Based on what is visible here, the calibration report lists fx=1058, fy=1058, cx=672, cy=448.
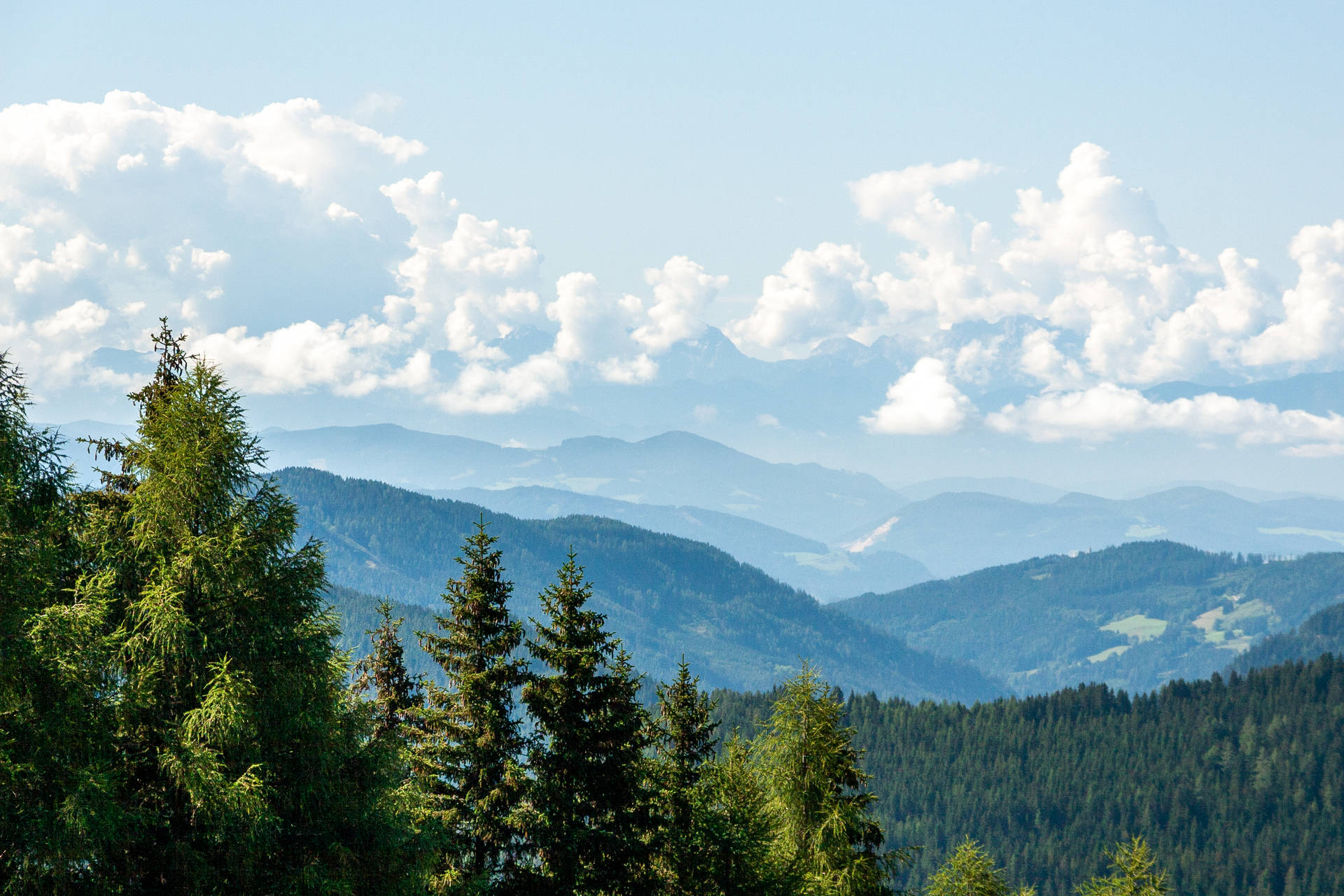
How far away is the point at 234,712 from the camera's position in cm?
1691

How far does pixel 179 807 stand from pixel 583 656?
10201 millimetres

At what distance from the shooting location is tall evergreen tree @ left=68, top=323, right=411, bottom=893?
1717cm

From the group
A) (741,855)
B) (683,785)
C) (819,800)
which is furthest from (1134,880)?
(683,785)

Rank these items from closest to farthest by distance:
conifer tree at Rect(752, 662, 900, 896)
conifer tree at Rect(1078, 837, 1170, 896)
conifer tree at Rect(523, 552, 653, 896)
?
conifer tree at Rect(523, 552, 653, 896) < conifer tree at Rect(752, 662, 900, 896) < conifer tree at Rect(1078, 837, 1170, 896)

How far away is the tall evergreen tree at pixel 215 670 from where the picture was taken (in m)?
17.2

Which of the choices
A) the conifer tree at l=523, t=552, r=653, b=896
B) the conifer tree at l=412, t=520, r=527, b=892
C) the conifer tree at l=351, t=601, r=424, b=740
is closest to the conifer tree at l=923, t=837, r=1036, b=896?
the conifer tree at l=523, t=552, r=653, b=896

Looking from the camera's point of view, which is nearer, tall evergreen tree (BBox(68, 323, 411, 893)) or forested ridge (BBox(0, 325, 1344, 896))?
forested ridge (BBox(0, 325, 1344, 896))

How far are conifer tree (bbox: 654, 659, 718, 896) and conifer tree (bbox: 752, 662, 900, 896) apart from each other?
1.94 metres

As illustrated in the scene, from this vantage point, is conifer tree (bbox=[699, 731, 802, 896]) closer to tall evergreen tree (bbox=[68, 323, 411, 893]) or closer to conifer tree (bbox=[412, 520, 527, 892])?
conifer tree (bbox=[412, 520, 527, 892])

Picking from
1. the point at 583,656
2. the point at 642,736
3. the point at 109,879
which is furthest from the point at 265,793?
the point at 642,736

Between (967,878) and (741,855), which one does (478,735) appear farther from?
(967,878)

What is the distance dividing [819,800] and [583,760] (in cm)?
762

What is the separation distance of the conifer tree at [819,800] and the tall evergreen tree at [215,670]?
1306cm

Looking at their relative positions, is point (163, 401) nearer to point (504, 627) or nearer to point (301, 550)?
point (301, 550)
